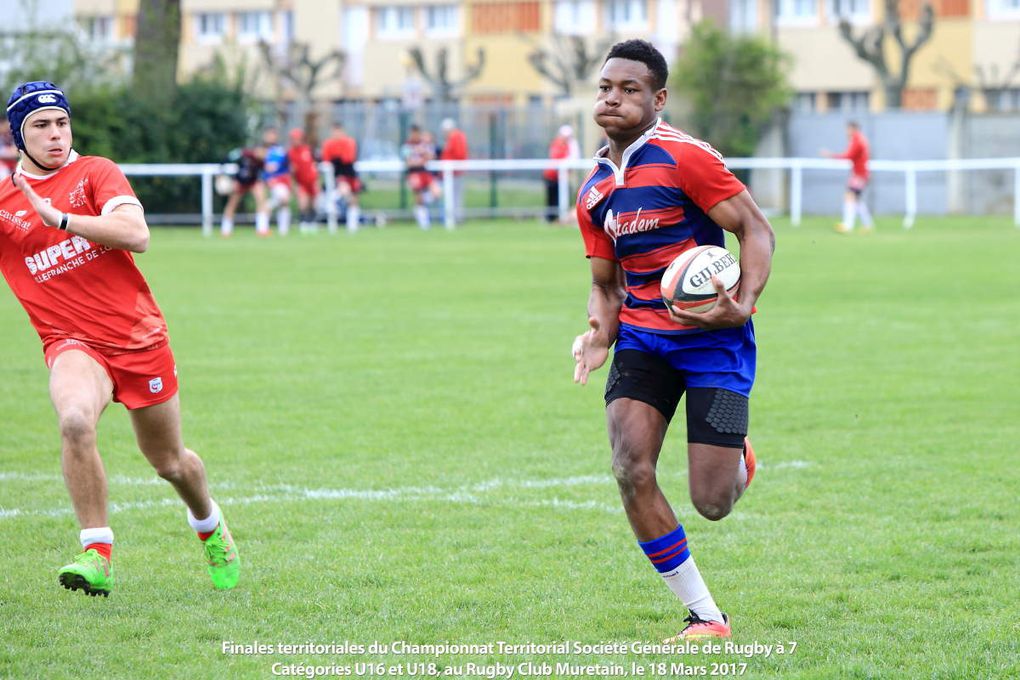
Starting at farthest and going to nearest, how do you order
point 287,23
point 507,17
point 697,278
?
point 287,23
point 507,17
point 697,278

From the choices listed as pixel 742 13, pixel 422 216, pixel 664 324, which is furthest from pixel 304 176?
pixel 742 13

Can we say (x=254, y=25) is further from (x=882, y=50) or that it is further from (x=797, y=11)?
(x=882, y=50)

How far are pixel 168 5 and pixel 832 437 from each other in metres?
30.4

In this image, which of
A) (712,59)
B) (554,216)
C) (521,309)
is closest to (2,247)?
(521,309)

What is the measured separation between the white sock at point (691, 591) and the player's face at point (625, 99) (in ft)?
5.30

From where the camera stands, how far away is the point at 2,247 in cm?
664

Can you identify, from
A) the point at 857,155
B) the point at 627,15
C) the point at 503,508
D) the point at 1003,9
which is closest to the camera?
the point at 503,508

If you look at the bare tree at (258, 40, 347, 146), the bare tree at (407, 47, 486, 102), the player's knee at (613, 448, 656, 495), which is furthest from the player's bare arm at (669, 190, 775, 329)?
the bare tree at (407, 47, 486, 102)

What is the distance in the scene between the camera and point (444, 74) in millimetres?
72750

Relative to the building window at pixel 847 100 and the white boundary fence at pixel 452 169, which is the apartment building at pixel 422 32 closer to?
the building window at pixel 847 100

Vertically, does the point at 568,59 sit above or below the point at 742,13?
below

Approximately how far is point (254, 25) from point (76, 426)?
277ft

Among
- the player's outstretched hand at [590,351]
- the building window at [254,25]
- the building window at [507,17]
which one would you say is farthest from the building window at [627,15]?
the player's outstretched hand at [590,351]

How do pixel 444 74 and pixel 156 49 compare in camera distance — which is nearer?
pixel 156 49
